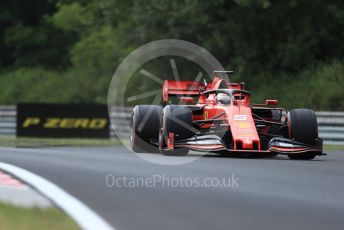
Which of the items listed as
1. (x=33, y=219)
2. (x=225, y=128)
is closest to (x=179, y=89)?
(x=225, y=128)

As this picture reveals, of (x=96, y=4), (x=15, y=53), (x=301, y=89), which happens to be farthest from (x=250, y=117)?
(x=15, y=53)

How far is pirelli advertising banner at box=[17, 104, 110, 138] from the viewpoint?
92.2 feet

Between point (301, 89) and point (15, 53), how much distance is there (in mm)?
29803

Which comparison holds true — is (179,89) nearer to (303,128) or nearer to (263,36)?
(303,128)

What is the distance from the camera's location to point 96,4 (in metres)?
47.2

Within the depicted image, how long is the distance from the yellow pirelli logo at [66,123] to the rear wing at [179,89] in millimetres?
10986

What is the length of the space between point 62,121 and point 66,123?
15 cm

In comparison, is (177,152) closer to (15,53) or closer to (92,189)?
(92,189)

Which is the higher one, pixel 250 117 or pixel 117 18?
pixel 117 18

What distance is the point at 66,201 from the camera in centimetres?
779

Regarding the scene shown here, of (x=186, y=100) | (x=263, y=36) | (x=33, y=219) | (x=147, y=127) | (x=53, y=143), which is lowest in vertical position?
(x=53, y=143)

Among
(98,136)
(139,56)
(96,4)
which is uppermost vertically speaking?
(96,4)

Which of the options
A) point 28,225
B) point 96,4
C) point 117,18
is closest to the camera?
point 28,225

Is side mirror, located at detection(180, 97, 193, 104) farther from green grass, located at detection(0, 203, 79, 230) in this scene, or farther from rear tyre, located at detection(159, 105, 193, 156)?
green grass, located at detection(0, 203, 79, 230)
